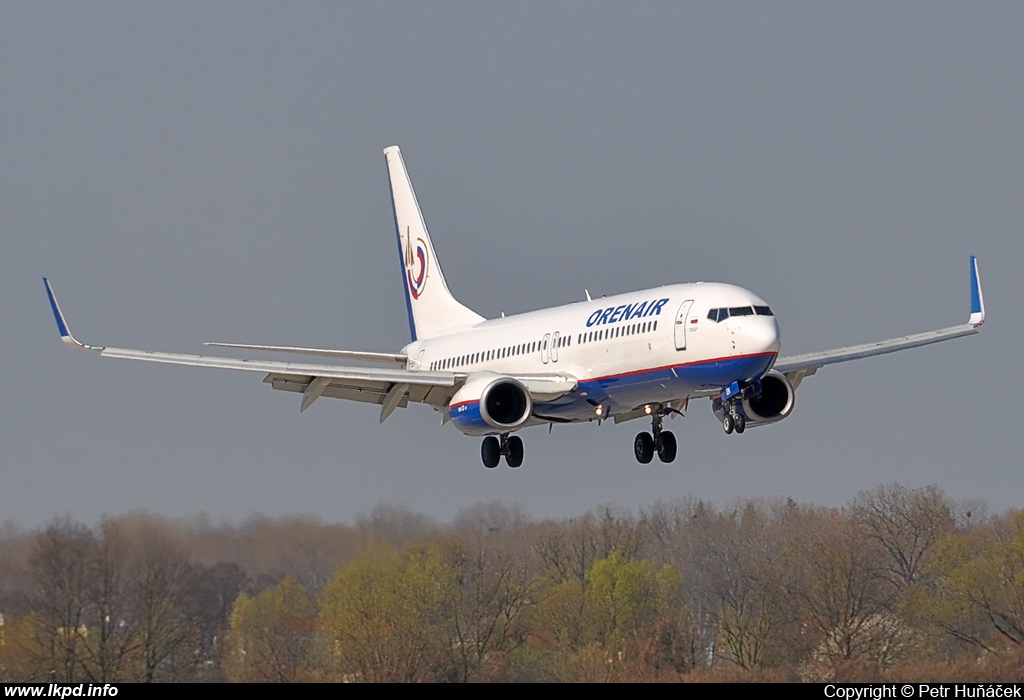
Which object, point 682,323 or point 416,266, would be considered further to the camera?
point 416,266

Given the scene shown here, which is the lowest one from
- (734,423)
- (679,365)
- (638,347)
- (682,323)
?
(734,423)

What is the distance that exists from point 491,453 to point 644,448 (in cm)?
426

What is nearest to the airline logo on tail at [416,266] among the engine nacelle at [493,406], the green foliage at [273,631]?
the engine nacelle at [493,406]

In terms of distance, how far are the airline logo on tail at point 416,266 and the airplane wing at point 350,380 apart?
29.1ft

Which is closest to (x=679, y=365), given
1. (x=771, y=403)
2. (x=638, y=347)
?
(x=638, y=347)

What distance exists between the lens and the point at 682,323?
1844 inches

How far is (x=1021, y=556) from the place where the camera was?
228 ft

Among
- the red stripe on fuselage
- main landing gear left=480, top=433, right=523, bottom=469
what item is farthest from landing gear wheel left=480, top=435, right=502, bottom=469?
Answer: the red stripe on fuselage

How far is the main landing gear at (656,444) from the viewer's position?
52.4m

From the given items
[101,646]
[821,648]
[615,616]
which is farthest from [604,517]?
[101,646]

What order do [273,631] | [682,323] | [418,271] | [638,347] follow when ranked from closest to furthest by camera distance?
[682,323] < [638,347] < [273,631] < [418,271]

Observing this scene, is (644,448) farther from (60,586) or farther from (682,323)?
(60,586)

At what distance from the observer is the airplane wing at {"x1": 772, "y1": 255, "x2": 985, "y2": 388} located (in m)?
53.4

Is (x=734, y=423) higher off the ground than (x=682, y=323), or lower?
lower
